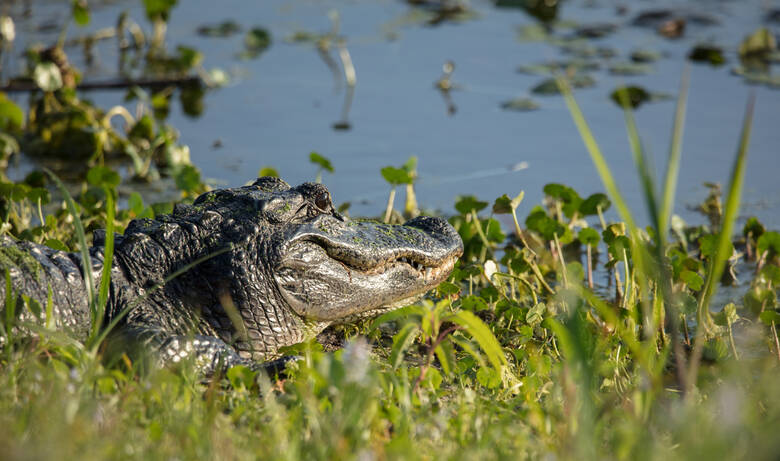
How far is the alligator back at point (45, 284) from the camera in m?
3.03

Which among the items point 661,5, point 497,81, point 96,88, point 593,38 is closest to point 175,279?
point 96,88

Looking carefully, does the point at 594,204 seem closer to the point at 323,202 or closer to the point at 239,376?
the point at 323,202

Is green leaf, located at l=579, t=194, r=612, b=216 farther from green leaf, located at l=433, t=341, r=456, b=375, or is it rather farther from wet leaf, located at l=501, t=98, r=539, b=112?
wet leaf, located at l=501, t=98, r=539, b=112

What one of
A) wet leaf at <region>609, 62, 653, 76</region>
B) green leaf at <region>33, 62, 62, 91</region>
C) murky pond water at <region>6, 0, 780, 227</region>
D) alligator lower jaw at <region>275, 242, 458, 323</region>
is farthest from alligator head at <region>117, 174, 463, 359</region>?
wet leaf at <region>609, 62, 653, 76</region>

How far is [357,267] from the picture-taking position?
353 centimetres

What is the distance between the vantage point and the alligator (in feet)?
10.3

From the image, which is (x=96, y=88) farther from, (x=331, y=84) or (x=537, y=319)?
(x=537, y=319)

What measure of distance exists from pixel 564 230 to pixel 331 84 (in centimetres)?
422

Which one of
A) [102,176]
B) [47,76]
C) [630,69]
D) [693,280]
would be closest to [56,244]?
[102,176]

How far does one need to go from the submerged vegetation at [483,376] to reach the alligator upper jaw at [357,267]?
7.2 inches

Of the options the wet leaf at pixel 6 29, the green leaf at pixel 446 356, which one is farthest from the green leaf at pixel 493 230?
the wet leaf at pixel 6 29

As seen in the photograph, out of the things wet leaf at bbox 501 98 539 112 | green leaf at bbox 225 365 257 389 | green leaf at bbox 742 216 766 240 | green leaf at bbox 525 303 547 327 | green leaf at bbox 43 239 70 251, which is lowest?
wet leaf at bbox 501 98 539 112

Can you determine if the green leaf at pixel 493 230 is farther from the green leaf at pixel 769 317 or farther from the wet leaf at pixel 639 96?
the wet leaf at pixel 639 96

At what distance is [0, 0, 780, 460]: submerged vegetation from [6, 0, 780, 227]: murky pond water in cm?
134
